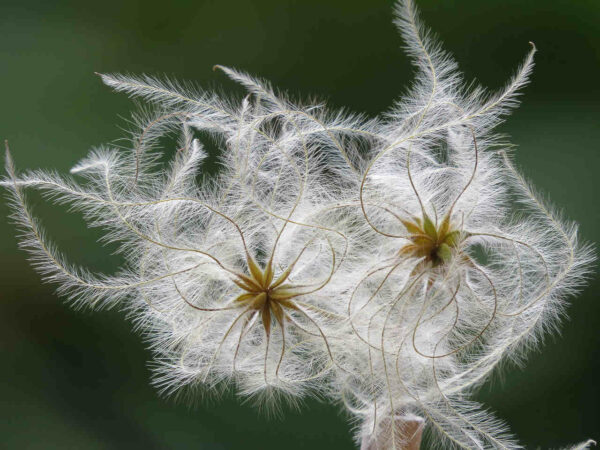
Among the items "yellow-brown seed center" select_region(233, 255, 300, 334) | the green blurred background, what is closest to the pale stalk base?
"yellow-brown seed center" select_region(233, 255, 300, 334)

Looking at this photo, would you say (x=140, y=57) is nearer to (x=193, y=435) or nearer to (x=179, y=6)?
(x=179, y=6)

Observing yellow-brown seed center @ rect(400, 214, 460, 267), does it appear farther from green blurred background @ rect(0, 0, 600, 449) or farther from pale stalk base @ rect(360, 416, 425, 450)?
green blurred background @ rect(0, 0, 600, 449)

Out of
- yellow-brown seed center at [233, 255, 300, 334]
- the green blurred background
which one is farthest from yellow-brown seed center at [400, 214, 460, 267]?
the green blurred background

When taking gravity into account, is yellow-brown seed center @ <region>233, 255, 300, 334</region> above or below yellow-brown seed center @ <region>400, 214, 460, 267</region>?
below

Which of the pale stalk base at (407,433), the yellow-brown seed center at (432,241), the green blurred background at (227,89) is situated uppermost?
the green blurred background at (227,89)

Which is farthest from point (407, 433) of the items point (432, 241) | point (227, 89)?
point (227, 89)

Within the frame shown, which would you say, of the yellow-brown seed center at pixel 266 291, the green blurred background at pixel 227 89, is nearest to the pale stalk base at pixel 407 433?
the yellow-brown seed center at pixel 266 291

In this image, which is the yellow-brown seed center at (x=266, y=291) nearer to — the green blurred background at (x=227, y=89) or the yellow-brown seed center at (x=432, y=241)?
the yellow-brown seed center at (x=432, y=241)

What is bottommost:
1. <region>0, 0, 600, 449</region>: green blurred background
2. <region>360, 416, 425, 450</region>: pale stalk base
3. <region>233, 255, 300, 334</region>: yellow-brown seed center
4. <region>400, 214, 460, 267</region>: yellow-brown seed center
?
<region>360, 416, 425, 450</region>: pale stalk base

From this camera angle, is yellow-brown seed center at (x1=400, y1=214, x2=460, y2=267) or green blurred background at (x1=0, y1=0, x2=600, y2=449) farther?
green blurred background at (x1=0, y1=0, x2=600, y2=449)
